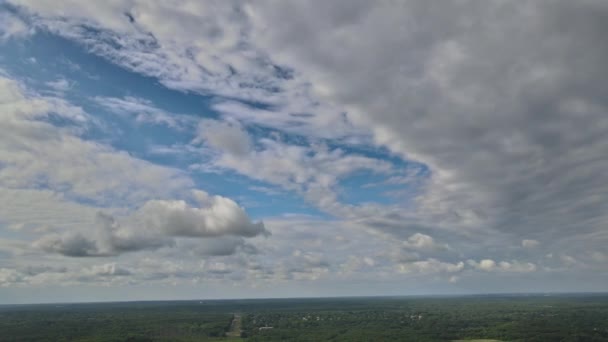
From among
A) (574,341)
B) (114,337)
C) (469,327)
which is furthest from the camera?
(469,327)

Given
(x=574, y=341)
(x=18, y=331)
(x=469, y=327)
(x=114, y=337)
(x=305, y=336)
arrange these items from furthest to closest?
(x=469, y=327) → (x=18, y=331) → (x=305, y=336) → (x=114, y=337) → (x=574, y=341)

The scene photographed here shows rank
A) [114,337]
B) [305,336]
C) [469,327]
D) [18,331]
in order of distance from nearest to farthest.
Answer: [114,337] < [305,336] < [18,331] < [469,327]

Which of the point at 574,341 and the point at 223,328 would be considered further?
the point at 223,328

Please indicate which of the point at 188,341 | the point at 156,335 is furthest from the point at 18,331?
the point at 188,341

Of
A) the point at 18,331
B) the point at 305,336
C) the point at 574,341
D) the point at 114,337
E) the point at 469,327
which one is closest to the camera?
the point at 574,341

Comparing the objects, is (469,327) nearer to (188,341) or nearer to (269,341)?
(269,341)

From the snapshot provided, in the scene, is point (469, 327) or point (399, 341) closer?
point (399, 341)

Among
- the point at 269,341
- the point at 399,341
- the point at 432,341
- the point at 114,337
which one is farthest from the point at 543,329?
the point at 114,337

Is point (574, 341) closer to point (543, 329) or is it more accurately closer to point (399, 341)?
point (543, 329)
